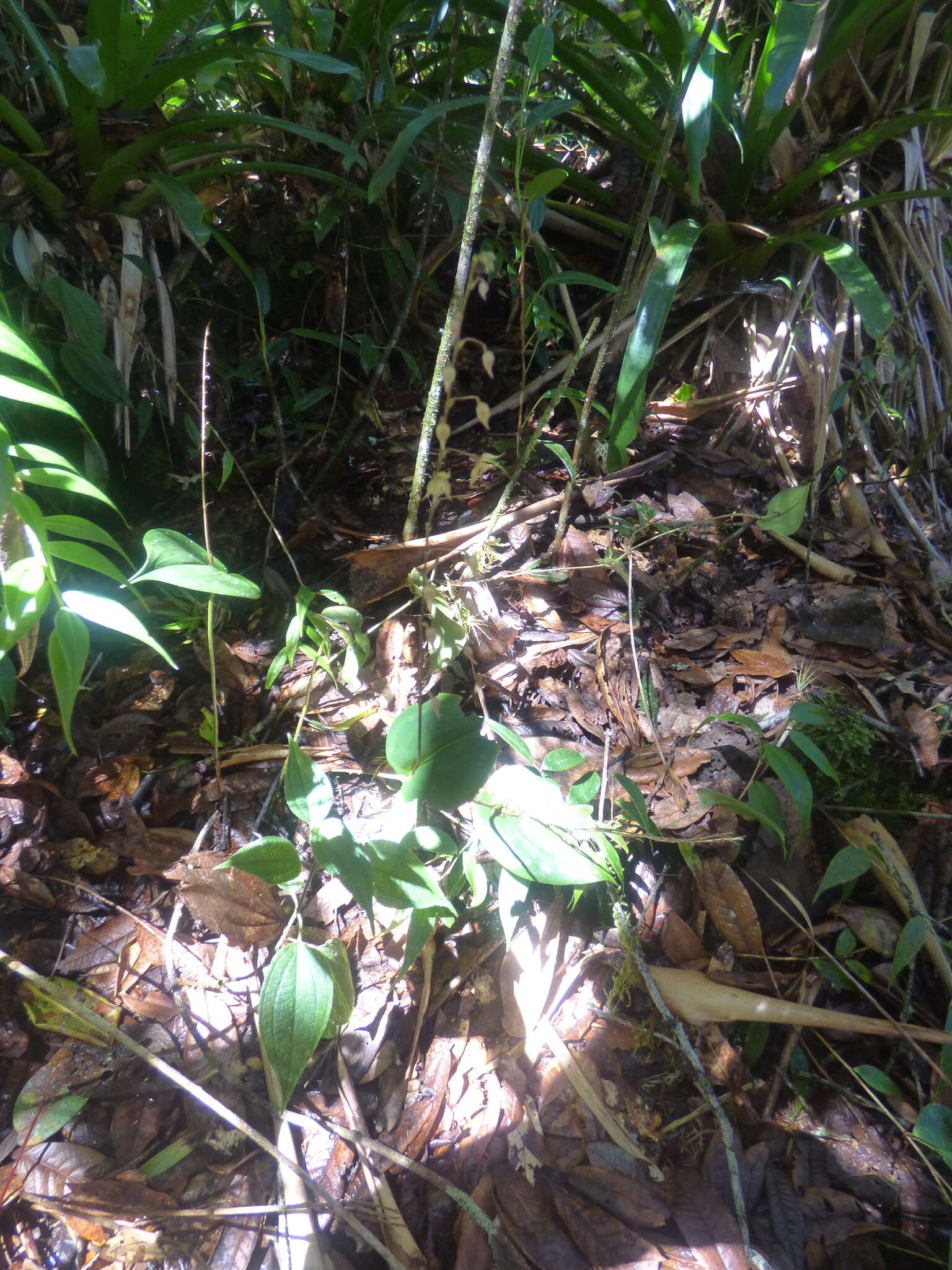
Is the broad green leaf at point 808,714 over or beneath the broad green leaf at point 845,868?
over

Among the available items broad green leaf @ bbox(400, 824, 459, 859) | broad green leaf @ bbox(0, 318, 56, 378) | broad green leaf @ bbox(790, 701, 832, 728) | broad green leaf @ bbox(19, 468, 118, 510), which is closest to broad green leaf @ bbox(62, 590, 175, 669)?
broad green leaf @ bbox(19, 468, 118, 510)

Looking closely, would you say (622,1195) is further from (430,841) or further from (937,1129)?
(430,841)

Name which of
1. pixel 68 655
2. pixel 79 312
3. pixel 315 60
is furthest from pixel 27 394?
pixel 315 60

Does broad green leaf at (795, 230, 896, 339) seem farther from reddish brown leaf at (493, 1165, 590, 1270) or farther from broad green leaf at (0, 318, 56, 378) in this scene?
reddish brown leaf at (493, 1165, 590, 1270)

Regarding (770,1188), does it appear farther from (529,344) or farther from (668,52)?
(668,52)

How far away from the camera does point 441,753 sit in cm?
82

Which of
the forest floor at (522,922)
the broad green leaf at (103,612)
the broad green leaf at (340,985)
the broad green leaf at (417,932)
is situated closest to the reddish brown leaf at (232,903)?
the forest floor at (522,922)

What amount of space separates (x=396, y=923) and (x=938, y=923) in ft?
2.68

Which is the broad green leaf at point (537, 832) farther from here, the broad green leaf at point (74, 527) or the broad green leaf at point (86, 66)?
the broad green leaf at point (86, 66)


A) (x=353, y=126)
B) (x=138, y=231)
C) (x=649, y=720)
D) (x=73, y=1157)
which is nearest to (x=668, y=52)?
(x=353, y=126)

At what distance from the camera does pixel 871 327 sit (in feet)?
4.36

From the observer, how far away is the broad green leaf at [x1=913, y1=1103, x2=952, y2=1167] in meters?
0.79

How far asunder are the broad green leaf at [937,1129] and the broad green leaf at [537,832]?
45cm

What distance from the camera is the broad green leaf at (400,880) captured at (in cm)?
79
